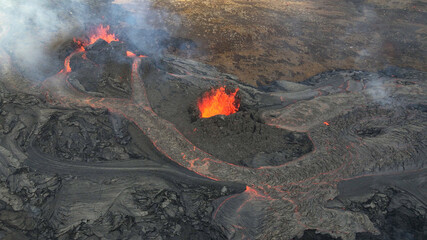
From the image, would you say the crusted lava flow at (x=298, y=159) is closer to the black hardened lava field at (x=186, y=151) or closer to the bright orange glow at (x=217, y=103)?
the black hardened lava field at (x=186, y=151)

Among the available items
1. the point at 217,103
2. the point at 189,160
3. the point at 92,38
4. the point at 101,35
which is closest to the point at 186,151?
the point at 189,160

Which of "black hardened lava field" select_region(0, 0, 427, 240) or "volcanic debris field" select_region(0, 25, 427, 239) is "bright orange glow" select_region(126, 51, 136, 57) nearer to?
"black hardened lava field" select_region(0, 0, 427, 240)

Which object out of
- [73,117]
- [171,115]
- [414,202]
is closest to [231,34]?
[171,115]

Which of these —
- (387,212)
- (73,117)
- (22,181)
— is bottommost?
(387,212)

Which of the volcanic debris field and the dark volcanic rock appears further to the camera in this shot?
the dark volcanic rock

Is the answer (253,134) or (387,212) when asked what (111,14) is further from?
(387,212)

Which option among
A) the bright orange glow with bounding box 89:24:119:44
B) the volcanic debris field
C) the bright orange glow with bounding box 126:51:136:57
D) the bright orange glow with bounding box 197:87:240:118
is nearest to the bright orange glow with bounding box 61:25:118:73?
the bright orange glow with bounding box 89:24:119:44
